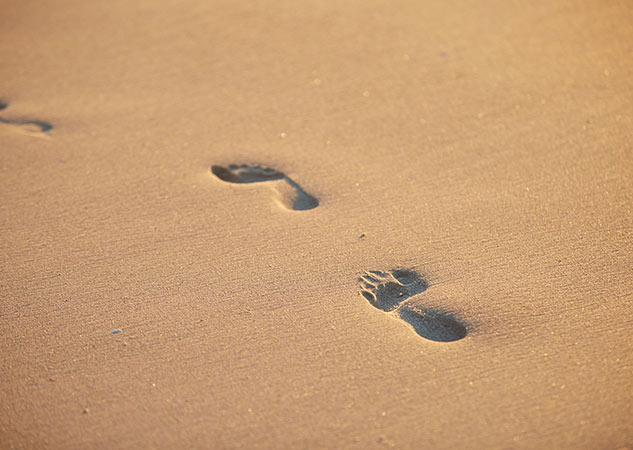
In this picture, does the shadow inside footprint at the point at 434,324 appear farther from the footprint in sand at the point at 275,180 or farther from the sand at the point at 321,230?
the footprint in sand at the point at 275,180

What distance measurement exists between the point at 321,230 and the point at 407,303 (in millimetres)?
375

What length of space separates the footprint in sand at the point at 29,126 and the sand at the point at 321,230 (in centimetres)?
2

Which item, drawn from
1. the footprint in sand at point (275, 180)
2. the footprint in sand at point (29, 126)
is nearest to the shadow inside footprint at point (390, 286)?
the footprint in sand at point (275, 180)

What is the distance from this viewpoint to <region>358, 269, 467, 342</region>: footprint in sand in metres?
1.44

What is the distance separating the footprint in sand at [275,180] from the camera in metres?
1.83

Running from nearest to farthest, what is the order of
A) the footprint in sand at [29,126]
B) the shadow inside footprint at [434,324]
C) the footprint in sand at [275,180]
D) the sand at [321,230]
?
1. the sand at [321,230]
2. the shadow inside footprint at [434,324]
3. the footprint in sand at [275,180]
4. the footprint in sand at [29,126]

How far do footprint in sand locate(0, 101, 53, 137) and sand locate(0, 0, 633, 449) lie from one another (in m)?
0.02

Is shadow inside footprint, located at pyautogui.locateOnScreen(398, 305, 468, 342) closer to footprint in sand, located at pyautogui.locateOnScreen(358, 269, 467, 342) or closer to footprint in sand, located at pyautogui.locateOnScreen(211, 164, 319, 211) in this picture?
footprint in sand, located at pyautogui.locateOnScreen(358, 269, 467, 342)

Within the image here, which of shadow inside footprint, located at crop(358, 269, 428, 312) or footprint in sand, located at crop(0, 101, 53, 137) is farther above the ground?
shadow inside footprint, located at crop(358, 269, 428, 312)

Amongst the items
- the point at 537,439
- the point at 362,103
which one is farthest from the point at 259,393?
the point at 362,103

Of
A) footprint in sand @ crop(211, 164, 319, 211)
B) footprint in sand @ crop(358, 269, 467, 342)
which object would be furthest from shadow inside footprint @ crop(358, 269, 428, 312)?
footprint in sand @ crop(211, 164, 319, 211)

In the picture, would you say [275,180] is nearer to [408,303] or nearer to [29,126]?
[408,303]

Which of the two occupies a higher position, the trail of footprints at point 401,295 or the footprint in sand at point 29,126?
the trail of footprints at point 401,295

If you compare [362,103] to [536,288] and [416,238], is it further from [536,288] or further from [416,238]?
[536,288]
